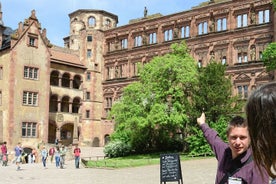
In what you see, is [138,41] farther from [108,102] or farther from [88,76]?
[108,102]

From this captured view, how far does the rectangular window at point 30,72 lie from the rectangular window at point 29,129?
4.80 m

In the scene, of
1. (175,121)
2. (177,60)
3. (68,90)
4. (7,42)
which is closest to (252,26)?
(177,60)

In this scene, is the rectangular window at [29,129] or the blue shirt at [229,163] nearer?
the blue shirt at [229,163]

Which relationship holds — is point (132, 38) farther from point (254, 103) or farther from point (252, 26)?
point (254, 103)

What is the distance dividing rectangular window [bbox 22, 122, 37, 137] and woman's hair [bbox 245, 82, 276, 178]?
4159 centimetres

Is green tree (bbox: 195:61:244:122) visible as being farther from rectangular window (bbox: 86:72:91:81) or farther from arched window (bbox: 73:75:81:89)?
rectangular window (bbox: 86:72:91:81)

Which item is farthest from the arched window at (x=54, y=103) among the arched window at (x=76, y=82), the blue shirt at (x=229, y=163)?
the blue shirt at (x=229, y=163)

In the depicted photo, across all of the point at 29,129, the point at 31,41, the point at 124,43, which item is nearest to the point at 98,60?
the point at 124,43

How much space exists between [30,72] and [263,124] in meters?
43.0

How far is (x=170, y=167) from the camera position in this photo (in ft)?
47.3

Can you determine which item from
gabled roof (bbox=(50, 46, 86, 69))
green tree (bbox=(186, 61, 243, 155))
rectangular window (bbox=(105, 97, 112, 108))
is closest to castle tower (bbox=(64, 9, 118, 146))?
rectangular window (bbox=(105, 97, 112, 108))

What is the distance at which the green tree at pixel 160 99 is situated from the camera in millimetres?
34688

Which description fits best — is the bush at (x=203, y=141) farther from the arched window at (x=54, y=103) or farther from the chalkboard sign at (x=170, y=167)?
the arched window at (x=54, y=103)

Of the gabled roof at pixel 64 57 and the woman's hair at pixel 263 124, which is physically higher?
the gabled roof at pixel 64 57
